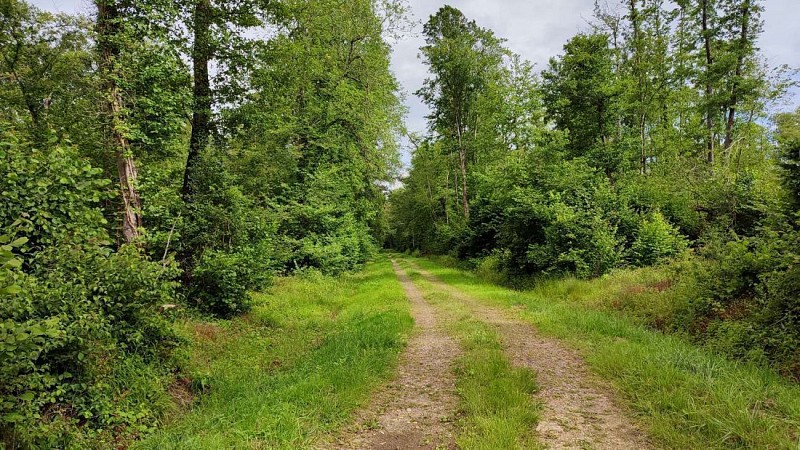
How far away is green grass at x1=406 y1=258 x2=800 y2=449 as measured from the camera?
4027 mm

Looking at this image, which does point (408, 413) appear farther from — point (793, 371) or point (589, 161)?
point (589, 161)

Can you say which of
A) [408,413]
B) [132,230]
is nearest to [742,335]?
[408,413]

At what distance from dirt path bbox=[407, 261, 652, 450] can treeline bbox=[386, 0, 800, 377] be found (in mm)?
2873

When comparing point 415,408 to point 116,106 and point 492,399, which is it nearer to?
point 492,399

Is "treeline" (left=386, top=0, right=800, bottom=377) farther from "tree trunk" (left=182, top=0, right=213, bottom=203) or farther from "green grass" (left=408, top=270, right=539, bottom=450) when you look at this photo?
"tree trunk" (left=182, top=0, right=213, bottom=203)

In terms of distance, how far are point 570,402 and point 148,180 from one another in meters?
9.74

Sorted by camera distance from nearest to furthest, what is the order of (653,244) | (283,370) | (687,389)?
1. (687,389)
2. (283,370)
3. (653,244)

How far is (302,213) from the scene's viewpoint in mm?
20141

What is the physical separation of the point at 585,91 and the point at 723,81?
21.3 ft

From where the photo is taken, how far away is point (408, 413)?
5297 millimetres

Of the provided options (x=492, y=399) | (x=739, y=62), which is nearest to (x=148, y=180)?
(x=492, y=399)

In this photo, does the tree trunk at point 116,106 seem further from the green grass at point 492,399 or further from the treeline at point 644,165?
the treeline at point 644,165

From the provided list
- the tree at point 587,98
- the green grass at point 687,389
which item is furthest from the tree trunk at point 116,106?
the tree at point 587,98

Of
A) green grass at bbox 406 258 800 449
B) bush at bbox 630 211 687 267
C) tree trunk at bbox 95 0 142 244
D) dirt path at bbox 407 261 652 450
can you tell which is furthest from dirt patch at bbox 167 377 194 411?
bush at bbox 630 211 687 267
